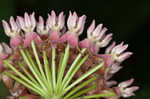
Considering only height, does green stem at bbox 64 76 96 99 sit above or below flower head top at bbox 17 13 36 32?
below

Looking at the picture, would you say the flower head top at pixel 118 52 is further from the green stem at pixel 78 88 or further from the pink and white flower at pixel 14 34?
the pink and white flower at pixel 14 34

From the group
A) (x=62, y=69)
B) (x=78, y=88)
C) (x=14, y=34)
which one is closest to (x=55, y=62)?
(x=62, y=69)

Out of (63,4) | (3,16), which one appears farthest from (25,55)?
(63,4)

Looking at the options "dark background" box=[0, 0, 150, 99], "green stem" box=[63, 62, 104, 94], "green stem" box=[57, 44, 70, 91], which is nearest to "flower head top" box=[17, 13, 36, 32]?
"green stem" box=[57, 44, 70, 91]

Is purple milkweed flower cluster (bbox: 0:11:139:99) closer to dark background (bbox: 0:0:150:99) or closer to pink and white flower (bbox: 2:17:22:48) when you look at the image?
pink and white flower (bbox: 2:17:22:48)

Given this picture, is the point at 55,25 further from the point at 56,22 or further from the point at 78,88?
the point at 78,88
